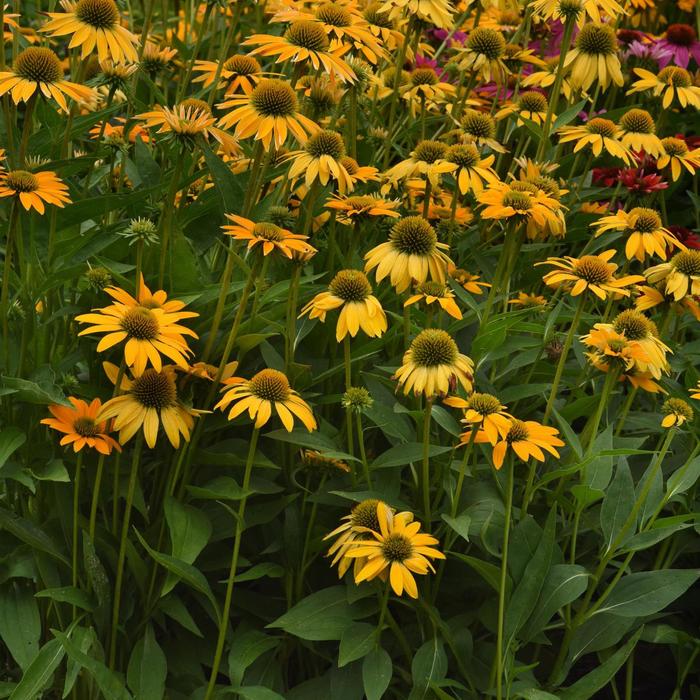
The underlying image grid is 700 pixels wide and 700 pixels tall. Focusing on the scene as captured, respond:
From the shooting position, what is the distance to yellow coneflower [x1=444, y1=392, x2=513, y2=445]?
63.4 inches

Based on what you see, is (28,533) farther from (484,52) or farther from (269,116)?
(484,52)

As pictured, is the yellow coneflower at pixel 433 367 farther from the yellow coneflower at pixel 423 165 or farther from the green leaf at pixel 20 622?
the green leaf at pixel 20 622

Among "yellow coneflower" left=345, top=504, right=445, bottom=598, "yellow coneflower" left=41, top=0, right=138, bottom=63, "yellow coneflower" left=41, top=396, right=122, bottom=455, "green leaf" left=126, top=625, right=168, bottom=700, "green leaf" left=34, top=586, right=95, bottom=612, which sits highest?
"yellow coneflower" left=41, top=0, right=138, bottom=63

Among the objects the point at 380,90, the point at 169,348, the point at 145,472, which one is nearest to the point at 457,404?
the point at 169,348

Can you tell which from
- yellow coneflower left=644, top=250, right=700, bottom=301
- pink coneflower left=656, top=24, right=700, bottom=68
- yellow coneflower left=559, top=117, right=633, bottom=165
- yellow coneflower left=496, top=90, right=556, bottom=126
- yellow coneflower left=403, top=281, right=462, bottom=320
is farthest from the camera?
pink coneflower left=656, top=24, right=700, bottom=68

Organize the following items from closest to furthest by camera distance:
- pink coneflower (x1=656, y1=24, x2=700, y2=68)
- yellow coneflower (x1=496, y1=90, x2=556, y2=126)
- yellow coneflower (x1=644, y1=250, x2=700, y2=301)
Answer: yellow coneflower (x1=644, y1=250, x2=700, y2=301)
yellow coneflower (x1=496, y1=90, x2=556, y2=126)
pink coneflower (x1=656, y1=24, x2=700, y2=68)

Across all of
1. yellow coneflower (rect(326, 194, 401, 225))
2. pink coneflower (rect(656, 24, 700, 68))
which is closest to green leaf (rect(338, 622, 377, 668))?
yellow coneflower (rect(326, 194, 401, 225))

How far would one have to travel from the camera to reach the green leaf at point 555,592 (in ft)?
5.69

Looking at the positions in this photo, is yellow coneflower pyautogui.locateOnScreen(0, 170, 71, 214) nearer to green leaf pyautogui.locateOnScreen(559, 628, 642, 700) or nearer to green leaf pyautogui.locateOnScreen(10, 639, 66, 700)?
green leaf pyautogui.locateOnScreen(10, 639, 66, 700)

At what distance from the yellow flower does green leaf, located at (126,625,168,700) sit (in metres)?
0.60

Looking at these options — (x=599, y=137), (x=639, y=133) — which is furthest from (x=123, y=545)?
(x=639, y=133)

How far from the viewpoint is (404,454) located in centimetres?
177

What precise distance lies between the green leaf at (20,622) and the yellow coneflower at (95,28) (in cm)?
95

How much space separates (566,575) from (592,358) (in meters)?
0.37
